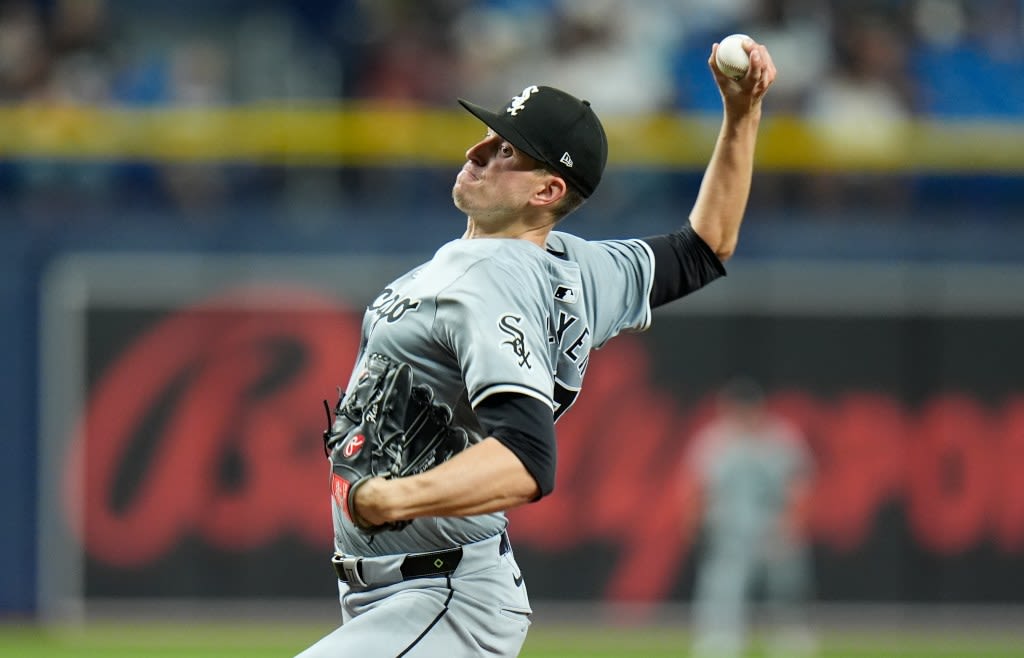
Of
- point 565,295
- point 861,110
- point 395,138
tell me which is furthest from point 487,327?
point 861,110

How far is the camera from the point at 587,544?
14070 millimetres

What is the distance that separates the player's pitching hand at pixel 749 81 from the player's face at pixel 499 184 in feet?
2.02

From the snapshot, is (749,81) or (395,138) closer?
(749,81)

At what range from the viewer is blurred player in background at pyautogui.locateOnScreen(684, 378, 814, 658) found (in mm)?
12875

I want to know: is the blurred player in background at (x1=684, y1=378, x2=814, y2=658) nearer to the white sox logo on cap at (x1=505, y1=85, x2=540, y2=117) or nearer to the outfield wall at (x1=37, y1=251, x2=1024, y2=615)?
the outfield wall at (x1=37, y1=251, x2=1024, y2=615)

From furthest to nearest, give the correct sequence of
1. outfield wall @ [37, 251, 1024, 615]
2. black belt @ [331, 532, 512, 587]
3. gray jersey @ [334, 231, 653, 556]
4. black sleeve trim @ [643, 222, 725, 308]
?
1. outfield wall @ [37, 251, 1024, 615]
2. black sleeve trim @ [643, 222, 725, 308]
3. black belt @ [331, 532, 512, 587]
4. gray jersey @ [334, 231, 653, 556]

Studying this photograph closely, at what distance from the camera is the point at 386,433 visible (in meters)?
3.95

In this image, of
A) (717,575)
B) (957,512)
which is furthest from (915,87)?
Result: (717,575)

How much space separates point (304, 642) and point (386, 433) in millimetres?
8883

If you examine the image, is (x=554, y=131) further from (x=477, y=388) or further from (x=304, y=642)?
(x=304, y=642)

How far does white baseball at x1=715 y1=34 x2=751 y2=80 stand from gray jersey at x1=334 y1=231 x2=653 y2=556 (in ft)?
2.05

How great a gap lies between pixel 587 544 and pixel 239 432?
306 cm

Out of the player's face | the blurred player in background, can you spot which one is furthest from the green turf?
the player's face

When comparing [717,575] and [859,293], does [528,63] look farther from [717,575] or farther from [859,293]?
[717,575]
